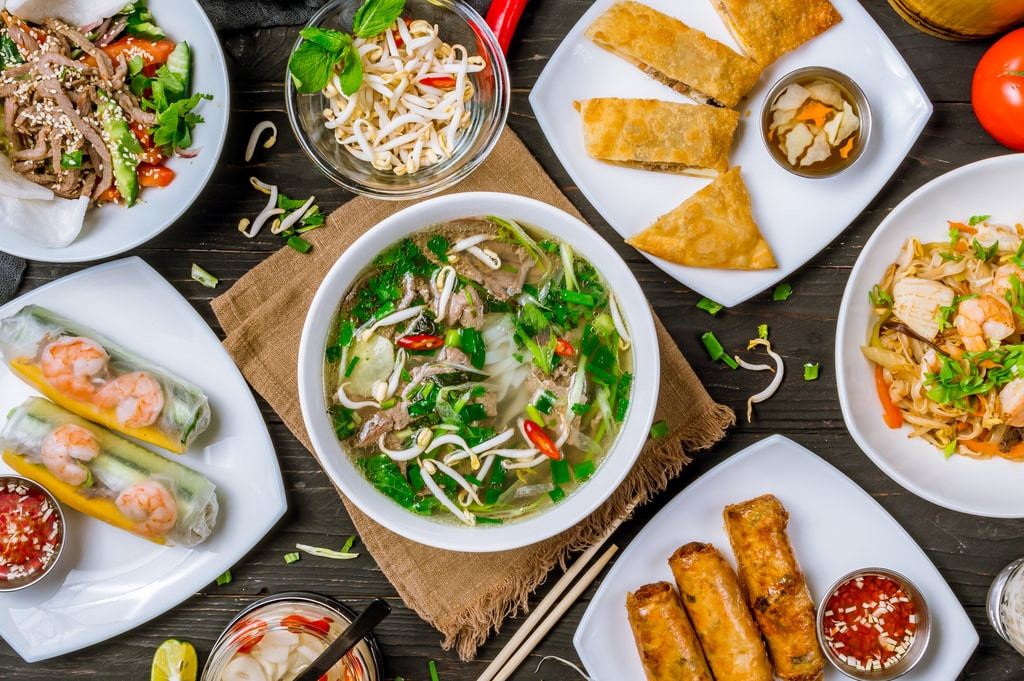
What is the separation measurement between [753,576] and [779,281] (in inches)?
40.8

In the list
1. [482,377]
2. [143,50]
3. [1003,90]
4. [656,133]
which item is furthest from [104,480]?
[1003,90]

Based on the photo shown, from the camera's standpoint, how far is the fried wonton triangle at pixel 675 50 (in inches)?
102

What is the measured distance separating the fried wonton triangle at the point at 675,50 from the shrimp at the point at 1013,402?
4.36 ft

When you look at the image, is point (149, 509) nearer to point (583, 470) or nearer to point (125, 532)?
point (125, 532)

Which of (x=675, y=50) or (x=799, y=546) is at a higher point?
(x=675, y=50)

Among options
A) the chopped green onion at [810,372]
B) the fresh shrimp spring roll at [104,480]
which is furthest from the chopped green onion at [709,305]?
the fresh shrimp spring roll at [104,480]

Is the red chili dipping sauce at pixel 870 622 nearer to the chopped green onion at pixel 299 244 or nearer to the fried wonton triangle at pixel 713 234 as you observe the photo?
the fried wonton triangle at pixel 713 234

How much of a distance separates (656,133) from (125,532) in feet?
7.82

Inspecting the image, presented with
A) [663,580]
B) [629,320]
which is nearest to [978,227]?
[629,320]

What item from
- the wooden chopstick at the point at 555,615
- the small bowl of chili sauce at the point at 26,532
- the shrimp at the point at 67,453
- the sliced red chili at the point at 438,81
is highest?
the sliced red chili at the point at 438,81

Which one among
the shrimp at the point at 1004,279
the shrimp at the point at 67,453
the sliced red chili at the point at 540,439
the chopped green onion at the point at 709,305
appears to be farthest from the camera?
the chopped green onion at the point at 709,305

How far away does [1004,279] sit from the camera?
8.19ft

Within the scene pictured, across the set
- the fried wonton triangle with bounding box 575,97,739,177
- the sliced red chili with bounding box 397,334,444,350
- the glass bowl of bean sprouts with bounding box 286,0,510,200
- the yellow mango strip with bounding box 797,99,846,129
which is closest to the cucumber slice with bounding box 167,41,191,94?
the glass bowl of bean sprouts with bounding box 286,0,510,200

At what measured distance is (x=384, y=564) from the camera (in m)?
2.67
